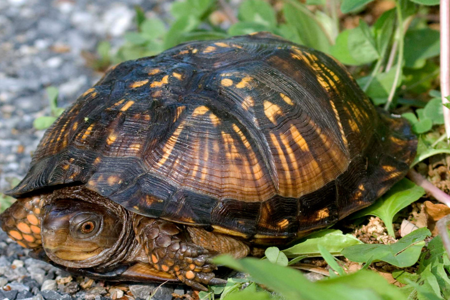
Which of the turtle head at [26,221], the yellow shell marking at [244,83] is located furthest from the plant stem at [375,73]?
the turtle head at [26,221]

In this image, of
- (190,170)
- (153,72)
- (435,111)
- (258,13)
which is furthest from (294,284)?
(258,13)

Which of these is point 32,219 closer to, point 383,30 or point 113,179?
point 113,179

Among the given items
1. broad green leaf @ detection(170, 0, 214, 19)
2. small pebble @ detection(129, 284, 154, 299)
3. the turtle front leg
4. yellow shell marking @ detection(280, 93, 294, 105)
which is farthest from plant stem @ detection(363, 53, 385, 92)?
small pebble @ detection(129, 284, 154, 299)

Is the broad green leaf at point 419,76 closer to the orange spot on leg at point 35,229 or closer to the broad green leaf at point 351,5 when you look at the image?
the broad green leaf at point 351,5

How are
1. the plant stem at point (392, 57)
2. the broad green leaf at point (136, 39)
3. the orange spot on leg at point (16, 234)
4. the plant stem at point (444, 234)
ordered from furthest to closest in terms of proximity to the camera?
1. the broad green leaf at point (136, 39)
2. the plant stem at point (392, 57)
3. the orange spot on leg at point (16, 234)
4. the plant stem at point (444, 234)

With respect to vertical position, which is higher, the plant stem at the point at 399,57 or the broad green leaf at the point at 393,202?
the plant stem at the point at 399,57

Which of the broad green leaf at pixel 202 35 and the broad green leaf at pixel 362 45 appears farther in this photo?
the broad green leaf at pixel 202 35

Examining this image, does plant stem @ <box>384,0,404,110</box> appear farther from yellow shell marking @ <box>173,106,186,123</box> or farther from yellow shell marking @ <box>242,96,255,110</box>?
yellow shell marking @ <box>173,106,186,123</box>
